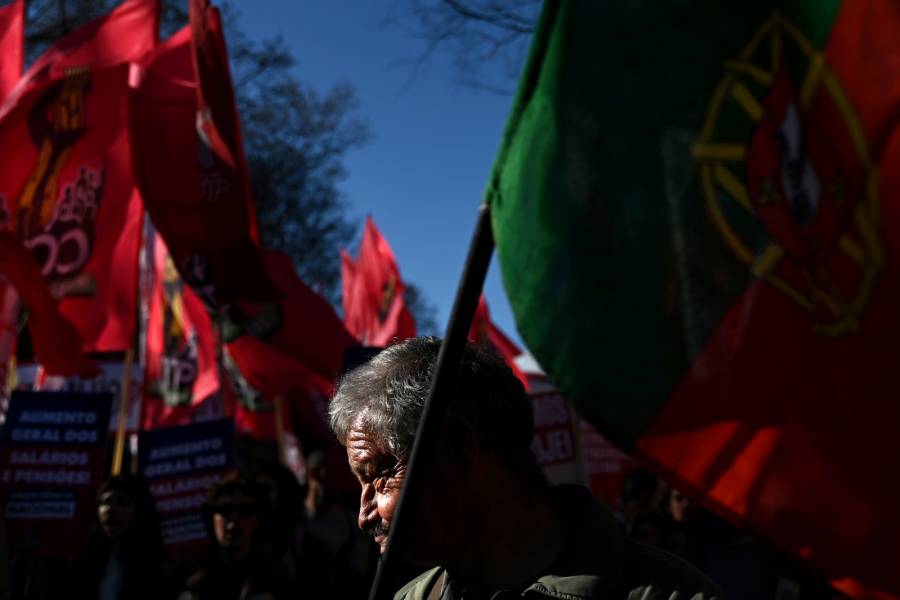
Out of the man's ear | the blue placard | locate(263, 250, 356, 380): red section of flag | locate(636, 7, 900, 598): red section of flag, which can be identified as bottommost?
the blue placard

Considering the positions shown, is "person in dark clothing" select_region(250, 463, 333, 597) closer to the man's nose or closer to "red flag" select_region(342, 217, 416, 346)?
the man's nose

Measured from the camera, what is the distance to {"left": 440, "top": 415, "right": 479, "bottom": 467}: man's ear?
6.42 ft

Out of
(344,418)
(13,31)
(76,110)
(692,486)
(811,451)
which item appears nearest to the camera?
(811,451)

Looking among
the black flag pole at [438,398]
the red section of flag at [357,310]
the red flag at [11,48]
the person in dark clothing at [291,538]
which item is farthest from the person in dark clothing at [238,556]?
the red section of flag at [357,310]

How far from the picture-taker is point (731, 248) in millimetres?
1425

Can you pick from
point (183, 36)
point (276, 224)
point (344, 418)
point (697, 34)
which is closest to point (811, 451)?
point (697, 34)

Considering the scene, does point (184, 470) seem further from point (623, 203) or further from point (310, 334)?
point (623, 203)

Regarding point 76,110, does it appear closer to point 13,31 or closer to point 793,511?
point 13,31

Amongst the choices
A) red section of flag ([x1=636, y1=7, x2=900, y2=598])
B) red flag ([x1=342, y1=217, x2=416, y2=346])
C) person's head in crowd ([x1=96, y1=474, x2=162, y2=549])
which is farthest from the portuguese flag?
red flag ([x1=342, y1=217, x2=416, y2=346])

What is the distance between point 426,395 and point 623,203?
65 cm

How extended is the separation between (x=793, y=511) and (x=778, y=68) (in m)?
0.58

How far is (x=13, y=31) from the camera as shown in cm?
875

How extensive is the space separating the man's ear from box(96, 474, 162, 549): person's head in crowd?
189 inches

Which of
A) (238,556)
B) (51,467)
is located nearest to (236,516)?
(238,556)
